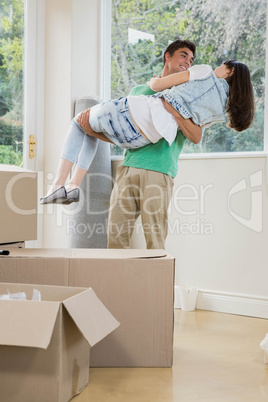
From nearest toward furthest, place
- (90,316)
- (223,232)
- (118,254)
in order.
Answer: (90,316), (118,254), (223,232)

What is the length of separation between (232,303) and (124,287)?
4.39 ft

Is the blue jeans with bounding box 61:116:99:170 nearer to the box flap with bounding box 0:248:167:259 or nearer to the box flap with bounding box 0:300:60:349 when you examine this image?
the box flap with bounding box 0:248:167:259

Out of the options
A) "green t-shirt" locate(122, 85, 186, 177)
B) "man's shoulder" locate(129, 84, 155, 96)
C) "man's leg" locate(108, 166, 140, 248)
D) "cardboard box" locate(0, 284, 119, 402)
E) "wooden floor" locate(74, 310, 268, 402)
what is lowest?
"wooden floor" locate(74, 310, 268, 402)

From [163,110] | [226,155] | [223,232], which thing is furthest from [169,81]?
[223,232]

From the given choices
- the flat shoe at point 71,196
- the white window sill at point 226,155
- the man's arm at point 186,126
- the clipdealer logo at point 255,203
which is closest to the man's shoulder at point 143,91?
the man's arm at point 186,126

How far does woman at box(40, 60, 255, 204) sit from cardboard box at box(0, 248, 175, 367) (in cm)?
43

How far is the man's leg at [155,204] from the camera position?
2447mm

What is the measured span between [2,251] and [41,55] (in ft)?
6.77

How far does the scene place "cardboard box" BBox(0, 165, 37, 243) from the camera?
203cm

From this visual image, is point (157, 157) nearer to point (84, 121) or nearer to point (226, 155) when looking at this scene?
point (84, 121)

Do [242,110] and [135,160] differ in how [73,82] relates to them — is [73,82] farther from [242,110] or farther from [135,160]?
[242,110]

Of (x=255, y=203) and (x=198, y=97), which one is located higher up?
(x=198, y=97)

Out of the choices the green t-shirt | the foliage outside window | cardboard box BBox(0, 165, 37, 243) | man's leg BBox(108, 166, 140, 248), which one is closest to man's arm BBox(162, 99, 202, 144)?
the green t-shirt

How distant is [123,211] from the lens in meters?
2.54
